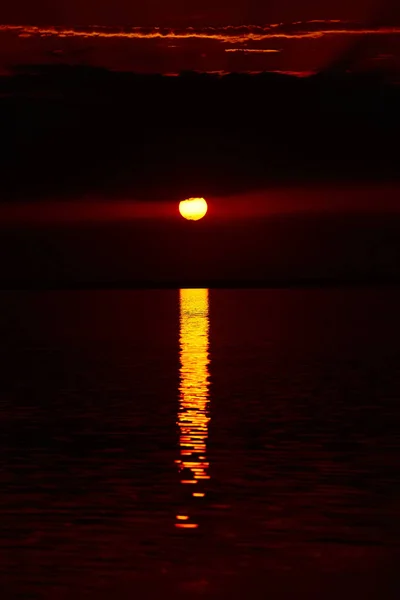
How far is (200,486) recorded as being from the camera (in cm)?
2433

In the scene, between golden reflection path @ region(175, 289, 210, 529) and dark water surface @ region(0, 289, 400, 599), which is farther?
golden reflection path @ region(175, 289, 210, 529)

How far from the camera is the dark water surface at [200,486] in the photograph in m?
17.2

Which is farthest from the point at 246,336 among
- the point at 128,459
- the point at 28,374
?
the point at 128,459

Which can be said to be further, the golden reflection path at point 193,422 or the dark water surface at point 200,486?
the golden reflection path at point 193,422

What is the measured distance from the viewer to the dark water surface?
17.2m

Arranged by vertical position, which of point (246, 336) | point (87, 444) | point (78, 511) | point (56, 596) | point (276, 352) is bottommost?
point (56, 596)

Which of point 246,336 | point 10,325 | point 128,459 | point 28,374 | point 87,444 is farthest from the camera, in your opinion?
point 10,325

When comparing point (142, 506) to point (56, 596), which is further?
point (142, 506)

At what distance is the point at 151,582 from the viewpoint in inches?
659

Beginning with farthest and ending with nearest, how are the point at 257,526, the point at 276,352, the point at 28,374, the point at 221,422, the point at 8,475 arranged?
the point at 276,352, the point at 28,374, the point at 221,422, the point at 8,475, the point at 257,526

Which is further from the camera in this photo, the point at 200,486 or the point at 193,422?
the point at 193,422

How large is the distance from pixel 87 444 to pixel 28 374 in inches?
1026

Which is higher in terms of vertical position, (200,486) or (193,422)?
(193,422)

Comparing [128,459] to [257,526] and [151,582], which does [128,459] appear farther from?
[151,582]
